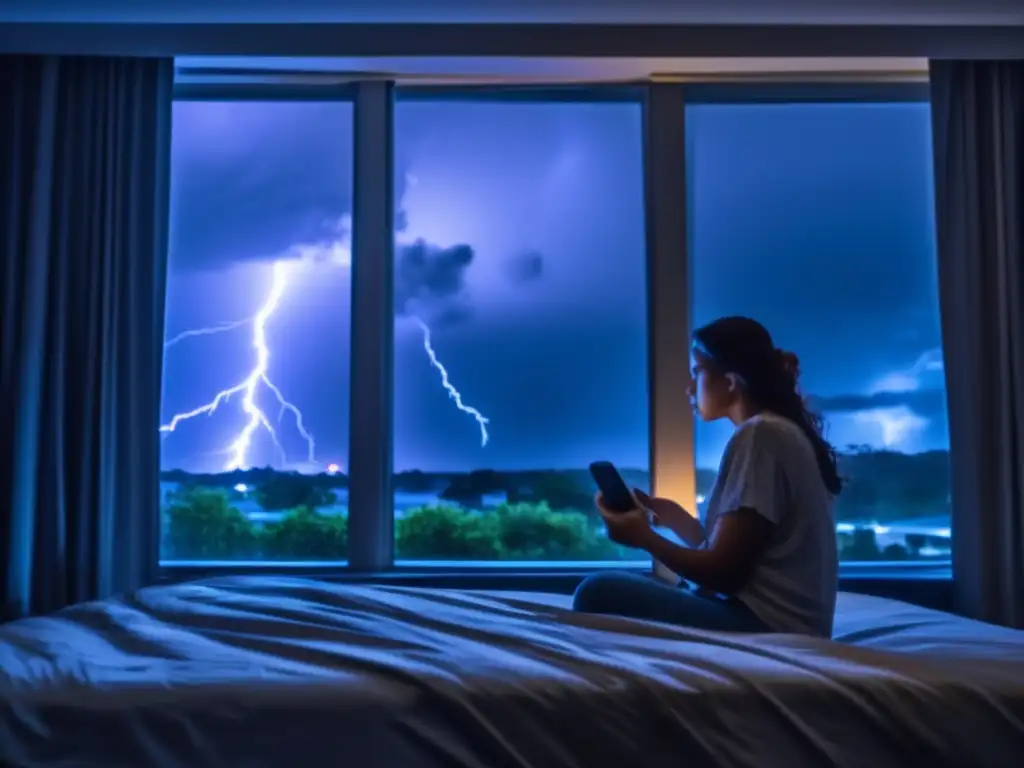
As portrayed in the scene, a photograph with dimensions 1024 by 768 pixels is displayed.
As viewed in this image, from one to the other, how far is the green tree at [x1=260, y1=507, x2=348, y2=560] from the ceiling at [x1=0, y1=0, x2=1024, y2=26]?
156cm

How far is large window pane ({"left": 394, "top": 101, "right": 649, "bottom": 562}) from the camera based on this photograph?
276 cm

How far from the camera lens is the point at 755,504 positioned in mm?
1432

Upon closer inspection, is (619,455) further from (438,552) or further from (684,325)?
(438,552)

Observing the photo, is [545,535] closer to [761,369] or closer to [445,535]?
[445,535]

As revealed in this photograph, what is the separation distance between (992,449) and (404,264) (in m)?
1.91

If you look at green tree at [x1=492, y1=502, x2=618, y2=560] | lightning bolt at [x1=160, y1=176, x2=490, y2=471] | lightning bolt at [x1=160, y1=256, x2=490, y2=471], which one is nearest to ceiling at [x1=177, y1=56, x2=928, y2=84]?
lightning bolt at [x1=160, y1=176, x2=490, y2=471]

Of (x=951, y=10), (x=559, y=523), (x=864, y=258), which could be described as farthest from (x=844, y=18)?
(x=559, y=523)

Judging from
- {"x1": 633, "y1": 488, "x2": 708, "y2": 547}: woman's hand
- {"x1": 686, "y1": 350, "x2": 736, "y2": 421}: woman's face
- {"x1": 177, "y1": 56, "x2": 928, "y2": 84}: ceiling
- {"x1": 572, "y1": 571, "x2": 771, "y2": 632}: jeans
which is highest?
{"x1": 177, "y1": 56, "x2": 928, "y2": 84}: ceiling

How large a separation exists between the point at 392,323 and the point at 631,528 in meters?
1.39

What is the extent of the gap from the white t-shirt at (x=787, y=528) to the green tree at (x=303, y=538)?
1606 millimetres

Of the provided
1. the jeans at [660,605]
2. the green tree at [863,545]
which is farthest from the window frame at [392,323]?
the jeans at [660,605]

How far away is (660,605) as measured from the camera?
1516mm

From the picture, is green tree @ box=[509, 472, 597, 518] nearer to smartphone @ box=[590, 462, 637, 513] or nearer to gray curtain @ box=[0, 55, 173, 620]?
smartphone @ box=[590, 462, 637, 513]

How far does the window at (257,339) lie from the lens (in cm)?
274
